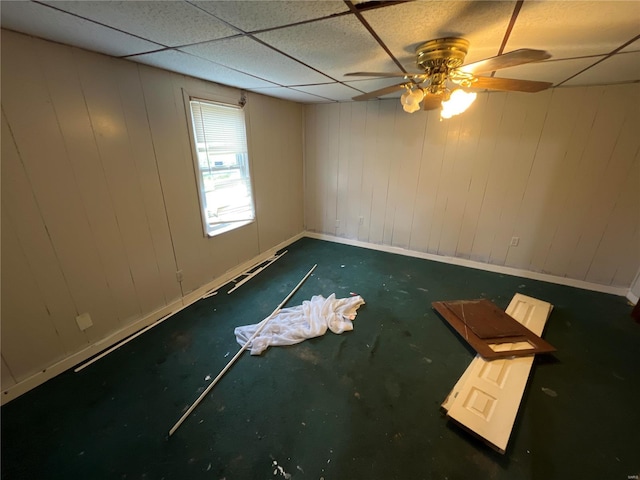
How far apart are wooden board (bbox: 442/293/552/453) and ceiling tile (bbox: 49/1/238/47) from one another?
2495 millimetres

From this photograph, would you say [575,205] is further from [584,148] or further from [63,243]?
[63,243]

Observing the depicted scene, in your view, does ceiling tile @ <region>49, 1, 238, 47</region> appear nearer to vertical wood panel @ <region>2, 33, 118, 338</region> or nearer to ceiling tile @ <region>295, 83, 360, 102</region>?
vertical wood panel @ <region>2, 33, 118, 338</region>

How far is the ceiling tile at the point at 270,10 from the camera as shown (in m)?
1.06

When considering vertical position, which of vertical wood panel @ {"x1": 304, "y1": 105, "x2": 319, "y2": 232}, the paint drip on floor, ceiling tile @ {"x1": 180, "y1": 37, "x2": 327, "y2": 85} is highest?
ceiling tile @ {"x1": 180, "y1": 37, "x2": 327, "y2": 85}

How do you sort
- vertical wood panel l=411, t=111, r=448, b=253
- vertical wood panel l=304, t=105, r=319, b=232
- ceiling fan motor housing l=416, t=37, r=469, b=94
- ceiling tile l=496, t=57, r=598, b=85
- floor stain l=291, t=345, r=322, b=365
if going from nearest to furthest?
1. ceiling fan motor housing l=416, t=37, r=469, b=94
2. ceiling tile l=496, t=57, r=598, b=85
3. floor stain l=291, t=345, r=322, b=365
4. vertical wood panel l=411, t=111, r=448, b=253
5. vertical wood panel l=304, t=105, r=319, b=232

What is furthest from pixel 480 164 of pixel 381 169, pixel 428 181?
pixel 381 169

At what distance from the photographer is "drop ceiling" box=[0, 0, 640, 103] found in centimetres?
108

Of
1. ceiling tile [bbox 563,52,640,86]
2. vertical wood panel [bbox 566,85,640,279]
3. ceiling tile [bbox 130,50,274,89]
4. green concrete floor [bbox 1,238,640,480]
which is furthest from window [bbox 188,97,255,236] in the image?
vertical wood panel [bbox 566,85,640,279]

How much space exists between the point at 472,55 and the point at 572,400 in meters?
2.36

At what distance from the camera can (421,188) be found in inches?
140

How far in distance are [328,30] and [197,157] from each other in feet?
5.88

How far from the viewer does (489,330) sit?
2.22 metres

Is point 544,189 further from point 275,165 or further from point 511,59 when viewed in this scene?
point 275,165

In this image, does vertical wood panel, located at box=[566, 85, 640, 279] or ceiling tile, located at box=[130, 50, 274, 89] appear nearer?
ceiling tile, located at box=[130, 50, 274, 89]
